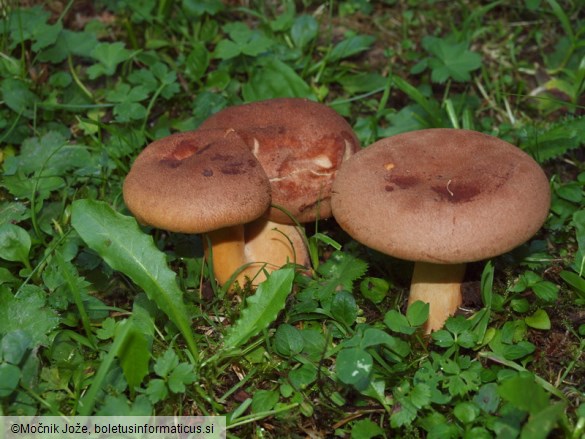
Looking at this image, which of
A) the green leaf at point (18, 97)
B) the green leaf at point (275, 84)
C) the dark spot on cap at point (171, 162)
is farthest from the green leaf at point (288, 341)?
the green leaf at point (18, 97)

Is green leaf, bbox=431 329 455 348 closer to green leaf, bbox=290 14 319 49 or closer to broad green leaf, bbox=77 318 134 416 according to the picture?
broad green leaf, bbox=77 318 134 416

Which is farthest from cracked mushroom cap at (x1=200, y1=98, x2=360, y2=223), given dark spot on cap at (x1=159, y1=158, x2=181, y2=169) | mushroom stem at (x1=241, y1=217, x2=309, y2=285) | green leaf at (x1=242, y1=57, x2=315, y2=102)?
green leaf at (x1=242, y1=57, x2=315, y2=102)

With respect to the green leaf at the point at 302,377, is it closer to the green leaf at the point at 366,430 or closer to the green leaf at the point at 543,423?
the green leaf at the point at 366,430

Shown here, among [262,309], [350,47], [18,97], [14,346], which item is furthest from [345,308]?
[18,97]

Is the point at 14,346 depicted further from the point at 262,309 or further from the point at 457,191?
the point at 457,191

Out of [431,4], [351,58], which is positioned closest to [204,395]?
[351,58]

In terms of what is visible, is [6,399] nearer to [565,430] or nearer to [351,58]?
[565,430]
